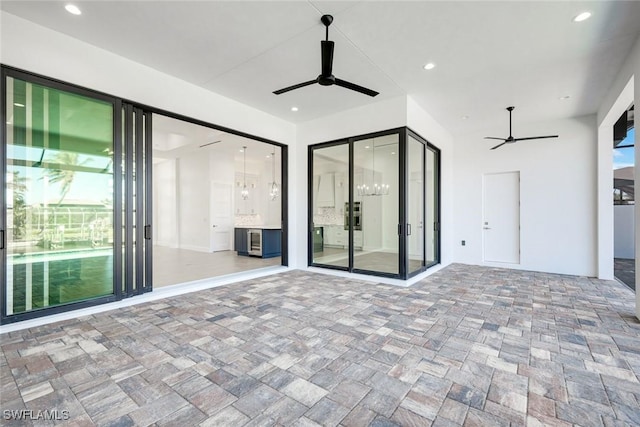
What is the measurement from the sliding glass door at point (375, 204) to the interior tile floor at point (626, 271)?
11.1ft

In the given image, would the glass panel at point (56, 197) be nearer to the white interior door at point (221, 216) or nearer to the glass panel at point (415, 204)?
the glass panel at point (415, 204)

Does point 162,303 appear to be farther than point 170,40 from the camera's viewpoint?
Yes

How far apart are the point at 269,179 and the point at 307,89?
25.0 ft

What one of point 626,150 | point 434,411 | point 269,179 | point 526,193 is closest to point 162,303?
point 434,411

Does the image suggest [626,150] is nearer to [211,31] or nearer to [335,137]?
[335,137]

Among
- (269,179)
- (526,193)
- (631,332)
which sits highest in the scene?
(269,179)

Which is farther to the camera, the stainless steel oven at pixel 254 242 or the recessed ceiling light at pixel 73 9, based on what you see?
the stainless steel oven at pixel 254 242

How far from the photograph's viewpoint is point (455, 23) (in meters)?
3.15

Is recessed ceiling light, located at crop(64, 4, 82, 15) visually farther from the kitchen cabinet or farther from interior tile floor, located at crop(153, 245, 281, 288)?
the kitchen cabinet

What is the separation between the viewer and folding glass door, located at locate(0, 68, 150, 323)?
3.12 meters

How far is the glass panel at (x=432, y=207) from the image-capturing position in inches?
250

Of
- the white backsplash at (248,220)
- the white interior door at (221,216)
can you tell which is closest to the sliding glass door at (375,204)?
the white interior door at (221,216)

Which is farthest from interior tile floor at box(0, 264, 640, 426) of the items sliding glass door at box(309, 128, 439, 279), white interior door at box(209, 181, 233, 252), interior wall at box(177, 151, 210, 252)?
interior wall at box(177, 151, 210, 252)

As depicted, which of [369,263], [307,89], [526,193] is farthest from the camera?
[526,193]
